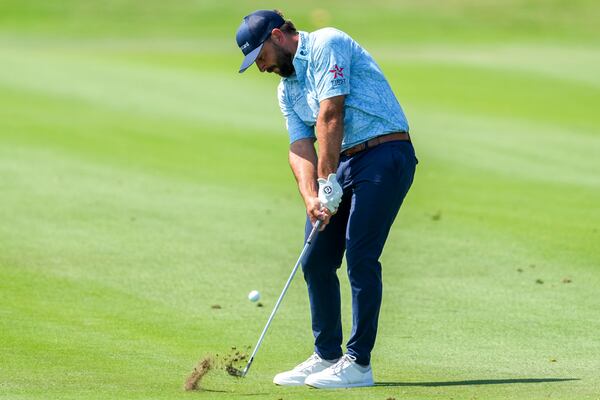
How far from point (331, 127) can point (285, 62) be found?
52 cm

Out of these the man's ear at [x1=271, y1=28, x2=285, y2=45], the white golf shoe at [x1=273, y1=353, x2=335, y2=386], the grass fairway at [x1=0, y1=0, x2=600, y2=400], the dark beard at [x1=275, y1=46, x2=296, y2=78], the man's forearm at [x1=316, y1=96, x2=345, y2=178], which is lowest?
the grass fairway at [x1=0, y1=0, x2=600, y2=400]

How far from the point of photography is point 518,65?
34219 mm

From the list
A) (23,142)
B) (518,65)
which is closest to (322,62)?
(23,142)

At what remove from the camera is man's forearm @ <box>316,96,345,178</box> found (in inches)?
275

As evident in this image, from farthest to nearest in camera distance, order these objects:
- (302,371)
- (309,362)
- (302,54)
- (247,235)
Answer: (247,235), (309,362), (302,371), (302,54)

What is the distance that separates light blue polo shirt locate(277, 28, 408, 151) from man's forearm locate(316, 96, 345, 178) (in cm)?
6

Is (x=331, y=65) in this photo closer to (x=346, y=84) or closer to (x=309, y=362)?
(x=346, y=84)

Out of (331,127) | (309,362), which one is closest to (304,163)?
(331,127)

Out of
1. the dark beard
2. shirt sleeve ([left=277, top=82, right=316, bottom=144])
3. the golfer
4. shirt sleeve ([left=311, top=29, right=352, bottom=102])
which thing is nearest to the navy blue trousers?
the golfer

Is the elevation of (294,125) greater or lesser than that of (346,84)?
lesser

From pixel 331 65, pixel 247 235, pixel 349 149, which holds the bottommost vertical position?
pixel 247 235

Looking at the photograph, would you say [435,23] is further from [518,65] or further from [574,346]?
[574,346]

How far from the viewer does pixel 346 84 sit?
7.01 meters

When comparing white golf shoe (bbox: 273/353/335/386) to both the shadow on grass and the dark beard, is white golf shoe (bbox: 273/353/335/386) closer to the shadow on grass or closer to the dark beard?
the shadow on grass
